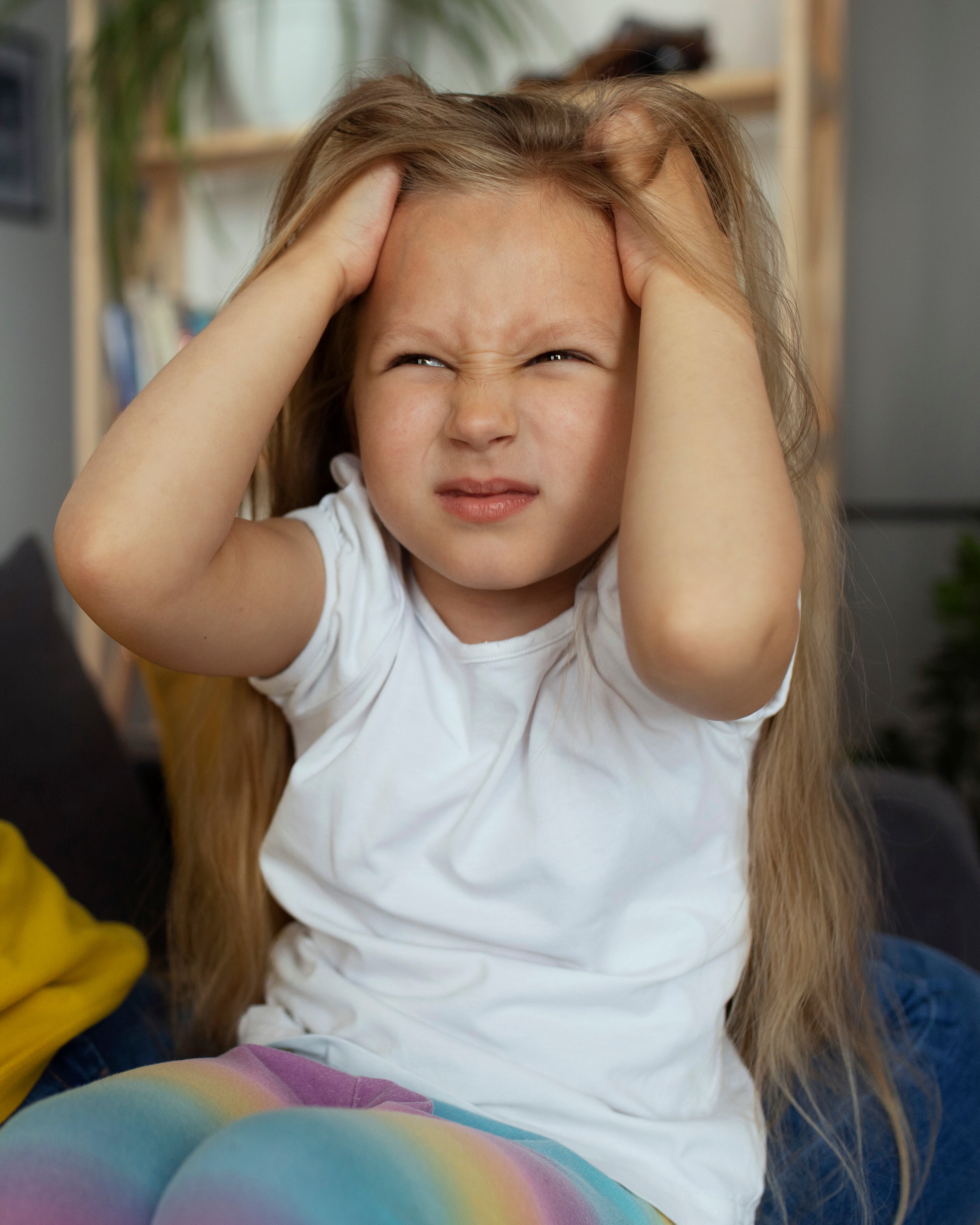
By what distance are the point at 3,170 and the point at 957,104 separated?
1.99 m

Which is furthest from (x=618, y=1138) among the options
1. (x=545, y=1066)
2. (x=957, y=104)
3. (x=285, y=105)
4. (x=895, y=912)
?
(x=957, y=104)

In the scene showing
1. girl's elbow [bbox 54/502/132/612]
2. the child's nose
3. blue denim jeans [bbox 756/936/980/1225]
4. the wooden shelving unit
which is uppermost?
the wooden shelving unit

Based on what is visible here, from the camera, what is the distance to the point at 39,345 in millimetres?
2371

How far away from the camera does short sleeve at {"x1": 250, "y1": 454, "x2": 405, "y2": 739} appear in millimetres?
795

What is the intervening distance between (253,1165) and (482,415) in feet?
1.46

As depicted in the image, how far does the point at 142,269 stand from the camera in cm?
215

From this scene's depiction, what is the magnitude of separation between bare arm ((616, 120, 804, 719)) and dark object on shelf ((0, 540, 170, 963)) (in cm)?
66

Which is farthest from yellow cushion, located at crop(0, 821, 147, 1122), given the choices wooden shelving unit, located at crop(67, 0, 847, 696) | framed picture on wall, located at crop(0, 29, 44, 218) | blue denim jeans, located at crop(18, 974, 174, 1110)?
framed picture on wall, located at crop(0, 29, 44, 218)

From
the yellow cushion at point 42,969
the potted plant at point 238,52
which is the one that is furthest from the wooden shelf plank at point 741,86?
the yellow cushion at point 42,969

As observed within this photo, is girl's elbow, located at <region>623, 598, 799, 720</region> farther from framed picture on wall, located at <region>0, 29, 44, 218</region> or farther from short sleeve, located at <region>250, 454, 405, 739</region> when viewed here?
framed picture on wall, located at <region>0, 29, 44, 218</region>

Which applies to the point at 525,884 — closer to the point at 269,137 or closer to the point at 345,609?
the point at 345,609

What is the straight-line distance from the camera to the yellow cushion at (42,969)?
0.71 m

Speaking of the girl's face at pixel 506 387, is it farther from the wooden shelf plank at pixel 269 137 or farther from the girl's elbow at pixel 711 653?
the wooden shelf plank at pixel 269 137

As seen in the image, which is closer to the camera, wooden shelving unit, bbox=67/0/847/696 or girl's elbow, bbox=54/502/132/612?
girl's elbow, bbox=54/502/132/612
